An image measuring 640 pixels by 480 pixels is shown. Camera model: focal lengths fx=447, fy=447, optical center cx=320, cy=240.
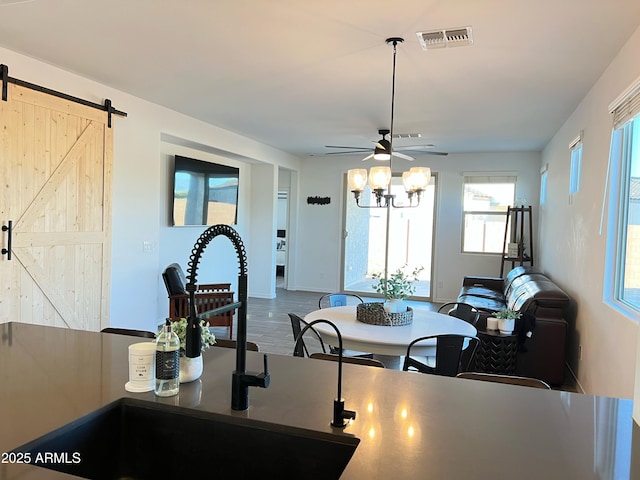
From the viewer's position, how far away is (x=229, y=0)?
2.58 meters

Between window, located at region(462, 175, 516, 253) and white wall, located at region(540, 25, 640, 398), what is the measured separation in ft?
8.08

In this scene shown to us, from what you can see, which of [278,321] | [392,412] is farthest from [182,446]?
[278,321]

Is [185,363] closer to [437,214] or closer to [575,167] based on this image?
[575,167]

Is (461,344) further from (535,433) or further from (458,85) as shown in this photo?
(458,85)

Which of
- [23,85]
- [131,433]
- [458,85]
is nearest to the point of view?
[131,433]

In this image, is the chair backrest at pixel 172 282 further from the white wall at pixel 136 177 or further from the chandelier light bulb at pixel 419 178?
the chandelier light bulb at pixel 419 178

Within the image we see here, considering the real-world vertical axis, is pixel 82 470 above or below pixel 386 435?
below

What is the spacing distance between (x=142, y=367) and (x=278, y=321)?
505 cm

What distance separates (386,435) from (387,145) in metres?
3.30

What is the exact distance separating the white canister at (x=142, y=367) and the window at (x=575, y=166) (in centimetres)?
442

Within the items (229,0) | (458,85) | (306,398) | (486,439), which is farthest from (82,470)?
(458,85)

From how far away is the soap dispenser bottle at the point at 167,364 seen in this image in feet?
4.09

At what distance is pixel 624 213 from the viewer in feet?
10.5

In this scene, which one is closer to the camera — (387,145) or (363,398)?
(363,398)
